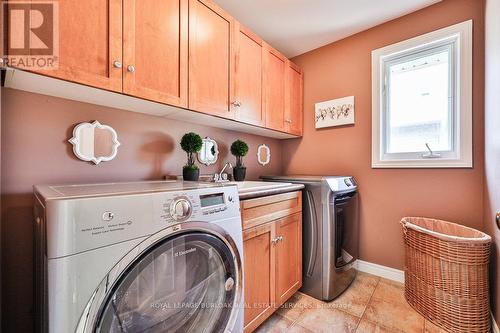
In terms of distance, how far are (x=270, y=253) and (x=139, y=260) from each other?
868 millimetres

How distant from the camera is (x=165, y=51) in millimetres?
1224

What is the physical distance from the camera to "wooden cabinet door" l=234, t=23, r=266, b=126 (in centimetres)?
165

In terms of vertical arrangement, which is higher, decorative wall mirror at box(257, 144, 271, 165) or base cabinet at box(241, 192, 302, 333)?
decorative wall mirror at box(257, 144, 271, 165)

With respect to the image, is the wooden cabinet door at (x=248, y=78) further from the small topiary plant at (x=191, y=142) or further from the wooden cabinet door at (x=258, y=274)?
the wooden cabinet door at (x=258, y=274)

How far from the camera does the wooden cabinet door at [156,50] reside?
1.09 metres

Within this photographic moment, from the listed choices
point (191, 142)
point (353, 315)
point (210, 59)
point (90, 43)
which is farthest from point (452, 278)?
point (90, 43)

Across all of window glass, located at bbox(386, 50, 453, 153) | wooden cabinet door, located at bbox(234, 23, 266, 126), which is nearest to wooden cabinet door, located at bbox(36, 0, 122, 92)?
wooden cabinet door, located at bbox(234, 23, 266, 126)

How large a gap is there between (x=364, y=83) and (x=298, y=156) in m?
0.98

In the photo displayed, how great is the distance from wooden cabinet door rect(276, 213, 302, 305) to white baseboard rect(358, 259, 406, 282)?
0.83 metres

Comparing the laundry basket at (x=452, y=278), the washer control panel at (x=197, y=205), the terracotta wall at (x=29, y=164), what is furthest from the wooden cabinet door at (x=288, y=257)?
the terracotta wall at (x=29, y=164)

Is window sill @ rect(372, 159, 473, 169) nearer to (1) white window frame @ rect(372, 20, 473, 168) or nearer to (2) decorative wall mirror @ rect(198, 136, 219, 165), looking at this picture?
(1) white window frame @ rect(372, 20, 473, 168)

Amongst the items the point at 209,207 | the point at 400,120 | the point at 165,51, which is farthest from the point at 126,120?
the point at 400,120

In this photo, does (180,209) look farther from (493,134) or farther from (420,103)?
(420,103)

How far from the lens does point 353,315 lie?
150cm
